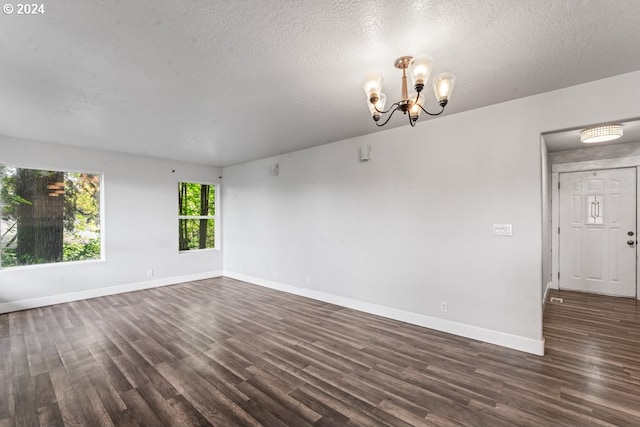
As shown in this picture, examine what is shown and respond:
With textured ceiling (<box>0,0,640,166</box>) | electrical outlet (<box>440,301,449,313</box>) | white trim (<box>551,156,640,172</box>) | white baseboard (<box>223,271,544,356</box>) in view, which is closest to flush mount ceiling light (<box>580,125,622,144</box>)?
textured ceiling (<box>0,0,640,166</box>)

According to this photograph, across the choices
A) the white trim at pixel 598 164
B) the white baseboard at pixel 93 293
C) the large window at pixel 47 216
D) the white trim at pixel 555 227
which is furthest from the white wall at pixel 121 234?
the white trim at pixel 598 164

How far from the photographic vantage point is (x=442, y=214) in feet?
11.2

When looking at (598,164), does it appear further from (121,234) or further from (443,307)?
(121,234)

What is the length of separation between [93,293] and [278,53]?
5.24m

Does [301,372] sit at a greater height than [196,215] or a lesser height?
lesser

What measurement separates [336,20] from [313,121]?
1.83 meters

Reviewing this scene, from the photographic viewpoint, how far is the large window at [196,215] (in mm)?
6086

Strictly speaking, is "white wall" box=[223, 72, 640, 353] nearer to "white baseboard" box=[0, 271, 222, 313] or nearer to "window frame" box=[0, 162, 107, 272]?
"white baseboard" box=[0, 271, 222, 313]

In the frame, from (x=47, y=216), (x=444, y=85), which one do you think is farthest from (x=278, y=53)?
(x=47, y=216)

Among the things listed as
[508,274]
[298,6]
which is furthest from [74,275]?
[508,274]

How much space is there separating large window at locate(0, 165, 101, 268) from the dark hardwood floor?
100 centimetres

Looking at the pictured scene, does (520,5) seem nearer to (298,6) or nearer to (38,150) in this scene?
(298,6)

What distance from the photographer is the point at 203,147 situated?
4805mm

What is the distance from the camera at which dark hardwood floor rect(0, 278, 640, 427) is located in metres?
1.95
